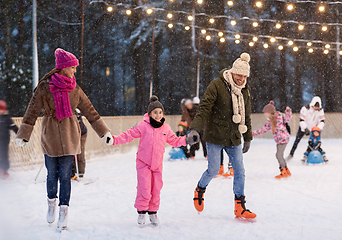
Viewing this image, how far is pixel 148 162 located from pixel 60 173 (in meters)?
0.95

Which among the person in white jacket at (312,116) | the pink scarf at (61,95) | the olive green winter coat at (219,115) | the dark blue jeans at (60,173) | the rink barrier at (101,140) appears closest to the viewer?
the pink scarf at (61,95)

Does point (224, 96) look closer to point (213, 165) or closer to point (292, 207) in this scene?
point (213, 165)

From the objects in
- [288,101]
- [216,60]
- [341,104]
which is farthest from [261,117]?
[288,101]

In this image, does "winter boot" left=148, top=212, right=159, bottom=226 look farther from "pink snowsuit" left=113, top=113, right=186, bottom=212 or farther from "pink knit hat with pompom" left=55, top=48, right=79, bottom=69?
"pink knit hat with pompom" left=55, top=48, right=79, bottom=69

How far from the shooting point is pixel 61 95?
3838 millimetres

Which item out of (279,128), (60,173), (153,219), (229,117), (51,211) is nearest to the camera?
(60,173)

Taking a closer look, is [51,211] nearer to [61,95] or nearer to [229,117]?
[61,95]

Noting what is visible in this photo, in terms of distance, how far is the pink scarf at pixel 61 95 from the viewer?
3.83 metres

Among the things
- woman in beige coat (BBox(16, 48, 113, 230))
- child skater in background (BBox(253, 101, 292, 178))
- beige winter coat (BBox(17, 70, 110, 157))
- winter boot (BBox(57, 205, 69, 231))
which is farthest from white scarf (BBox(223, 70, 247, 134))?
child skater in background (BBox(253, 101, 292, 178))

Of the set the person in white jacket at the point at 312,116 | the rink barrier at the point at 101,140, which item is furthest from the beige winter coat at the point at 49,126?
the person in white jacket at the point at 312,116

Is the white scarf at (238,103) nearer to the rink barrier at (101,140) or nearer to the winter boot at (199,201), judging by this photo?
the winter boot at (199,201)

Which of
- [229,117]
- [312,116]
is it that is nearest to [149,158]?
[229,117]

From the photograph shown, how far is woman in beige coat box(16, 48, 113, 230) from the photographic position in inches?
152

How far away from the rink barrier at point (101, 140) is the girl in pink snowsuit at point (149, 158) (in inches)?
188
